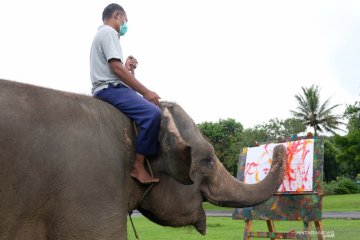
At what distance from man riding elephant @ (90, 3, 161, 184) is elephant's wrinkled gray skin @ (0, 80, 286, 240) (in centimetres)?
8

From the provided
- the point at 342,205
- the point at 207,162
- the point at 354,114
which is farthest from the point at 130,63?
the point at 354,114

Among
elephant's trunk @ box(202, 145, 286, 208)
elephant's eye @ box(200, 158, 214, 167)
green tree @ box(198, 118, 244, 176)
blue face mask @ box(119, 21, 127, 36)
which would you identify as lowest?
elephant's trunk @ box(202, 145, 286, 208)

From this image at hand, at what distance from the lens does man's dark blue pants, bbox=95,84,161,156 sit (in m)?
3.75

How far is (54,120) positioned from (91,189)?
49 centimetres

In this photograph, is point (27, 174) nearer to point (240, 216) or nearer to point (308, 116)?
point (240, 216)

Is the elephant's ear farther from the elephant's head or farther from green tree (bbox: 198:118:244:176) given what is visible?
green tree (bbox: 198:118:244:176)

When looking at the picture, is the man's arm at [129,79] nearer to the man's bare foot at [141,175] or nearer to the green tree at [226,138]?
the man's bare foot at [141,175]

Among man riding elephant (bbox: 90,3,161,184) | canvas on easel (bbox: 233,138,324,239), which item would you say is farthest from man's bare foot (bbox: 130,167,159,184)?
canvas on easel (bbox: 233,138,324,239)

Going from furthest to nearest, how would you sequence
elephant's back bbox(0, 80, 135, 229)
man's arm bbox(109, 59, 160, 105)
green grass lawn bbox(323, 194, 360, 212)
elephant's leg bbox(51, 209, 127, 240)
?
green grass lawn bbox(323, 194, 360, 212) < man's arm bbox(109, 59, 160, 105) < elephant's leg bbox(51, 209, 127, 240) < elephant's back bbox(0, 80, 135, 229)

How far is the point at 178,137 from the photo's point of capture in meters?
3.64

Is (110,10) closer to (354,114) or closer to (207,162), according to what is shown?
(207,162)

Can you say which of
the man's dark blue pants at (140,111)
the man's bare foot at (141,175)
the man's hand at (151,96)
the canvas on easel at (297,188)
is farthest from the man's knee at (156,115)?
the canvas on easel at (297,188)

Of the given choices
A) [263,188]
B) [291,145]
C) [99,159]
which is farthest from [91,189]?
[291,145]

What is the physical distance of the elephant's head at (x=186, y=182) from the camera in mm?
3745
